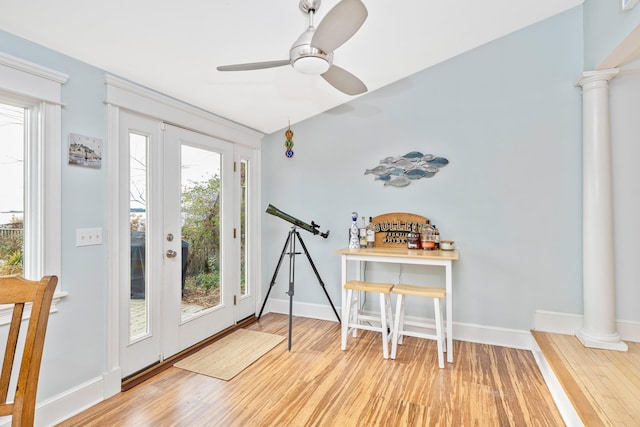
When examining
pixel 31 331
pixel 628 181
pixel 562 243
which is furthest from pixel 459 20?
pixel 31 331

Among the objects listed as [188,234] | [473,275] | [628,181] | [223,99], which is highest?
[223,99]

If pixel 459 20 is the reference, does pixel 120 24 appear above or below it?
below

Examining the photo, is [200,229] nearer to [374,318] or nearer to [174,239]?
[174,239]

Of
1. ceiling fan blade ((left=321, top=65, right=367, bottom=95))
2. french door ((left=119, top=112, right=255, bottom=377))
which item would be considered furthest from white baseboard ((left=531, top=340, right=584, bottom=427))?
french door ((left=119, top=112, right=255, bottom=377))

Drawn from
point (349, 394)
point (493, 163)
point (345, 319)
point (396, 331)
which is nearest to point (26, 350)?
point (349, 394)

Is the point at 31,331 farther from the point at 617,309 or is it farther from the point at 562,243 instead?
the point at 617,309

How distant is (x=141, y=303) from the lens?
2422mm

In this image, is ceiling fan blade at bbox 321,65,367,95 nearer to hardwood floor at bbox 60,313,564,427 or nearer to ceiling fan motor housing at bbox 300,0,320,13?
ceiling fan motor housing at bbox 300,0,320,13

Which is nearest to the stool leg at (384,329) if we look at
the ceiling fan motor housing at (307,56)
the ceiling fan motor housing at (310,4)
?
the ceiling fan motor housing at (307,56)

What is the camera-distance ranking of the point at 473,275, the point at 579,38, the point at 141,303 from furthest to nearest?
the point at 473,275, the point at 579,38, the point at 141,303

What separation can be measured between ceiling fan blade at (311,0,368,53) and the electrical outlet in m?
1.76

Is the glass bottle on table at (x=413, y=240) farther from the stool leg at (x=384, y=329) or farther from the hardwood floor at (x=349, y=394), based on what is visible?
the hardwood floor at (x=349, y=394)

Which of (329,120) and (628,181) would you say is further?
(329,120)

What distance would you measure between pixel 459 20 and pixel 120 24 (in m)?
2.36
